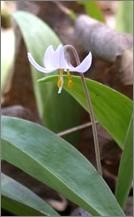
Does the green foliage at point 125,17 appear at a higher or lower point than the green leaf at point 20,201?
higher

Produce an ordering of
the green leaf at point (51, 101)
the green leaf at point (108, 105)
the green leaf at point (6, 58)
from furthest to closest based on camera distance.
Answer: the green leaf at point (6, 58) < the green leaf at point (51, 101) < the green leaf at point (108, 105)

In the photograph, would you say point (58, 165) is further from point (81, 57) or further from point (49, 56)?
point (81, 57)

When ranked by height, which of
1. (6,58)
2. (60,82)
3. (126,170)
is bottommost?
(6,58)

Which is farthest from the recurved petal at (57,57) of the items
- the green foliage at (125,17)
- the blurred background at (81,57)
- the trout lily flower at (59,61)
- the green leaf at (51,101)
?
the green foliage at (125,17)

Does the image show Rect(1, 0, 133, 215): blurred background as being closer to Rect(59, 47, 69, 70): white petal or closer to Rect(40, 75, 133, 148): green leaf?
Rect(40, 75, 133, 148): green leaf

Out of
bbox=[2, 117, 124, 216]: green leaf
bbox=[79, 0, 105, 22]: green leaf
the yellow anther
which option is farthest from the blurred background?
the yellow anther

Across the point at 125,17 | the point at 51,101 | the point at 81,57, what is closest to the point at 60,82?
the point at 51,101

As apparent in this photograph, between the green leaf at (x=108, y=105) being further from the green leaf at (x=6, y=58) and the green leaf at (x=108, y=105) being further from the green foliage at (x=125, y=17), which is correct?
the green foliage at (x=125, y=17)
